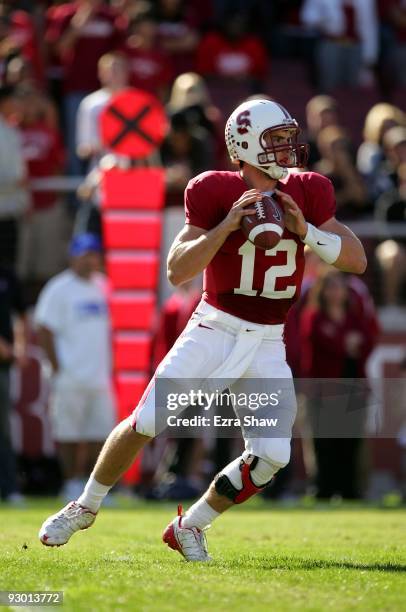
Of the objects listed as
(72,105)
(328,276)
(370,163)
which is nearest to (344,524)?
(328,276)

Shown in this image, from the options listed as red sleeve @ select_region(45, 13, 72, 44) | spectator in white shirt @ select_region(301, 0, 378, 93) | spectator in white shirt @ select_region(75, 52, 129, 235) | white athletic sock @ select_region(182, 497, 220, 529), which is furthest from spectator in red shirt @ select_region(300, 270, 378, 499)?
white athletic sock @ select_region(182, 497, 220, 529)

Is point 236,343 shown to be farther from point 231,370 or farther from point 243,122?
point 243,122

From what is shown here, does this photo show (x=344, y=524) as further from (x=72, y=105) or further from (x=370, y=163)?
(x=72, y=105)

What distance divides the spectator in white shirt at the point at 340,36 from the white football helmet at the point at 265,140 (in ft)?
31.5

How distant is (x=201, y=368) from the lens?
633 centimetres

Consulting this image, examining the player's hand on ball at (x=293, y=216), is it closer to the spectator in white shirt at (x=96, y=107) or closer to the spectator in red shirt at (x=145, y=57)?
the spectator in white shirt at (x=96, y=107)

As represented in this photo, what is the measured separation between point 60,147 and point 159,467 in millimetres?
3213

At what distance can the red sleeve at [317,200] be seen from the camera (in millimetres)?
6508

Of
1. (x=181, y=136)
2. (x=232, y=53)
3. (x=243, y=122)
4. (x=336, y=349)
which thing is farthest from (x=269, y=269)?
(x=232, y=53)

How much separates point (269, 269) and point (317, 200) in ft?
1.34

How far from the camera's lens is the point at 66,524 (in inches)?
256

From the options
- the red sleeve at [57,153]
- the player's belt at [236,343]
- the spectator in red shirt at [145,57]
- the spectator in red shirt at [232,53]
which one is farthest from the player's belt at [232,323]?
the spectator in red shirt at [232,53]

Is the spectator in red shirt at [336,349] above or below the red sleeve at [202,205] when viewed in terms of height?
below

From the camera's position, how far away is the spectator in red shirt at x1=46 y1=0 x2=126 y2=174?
14.1 m
